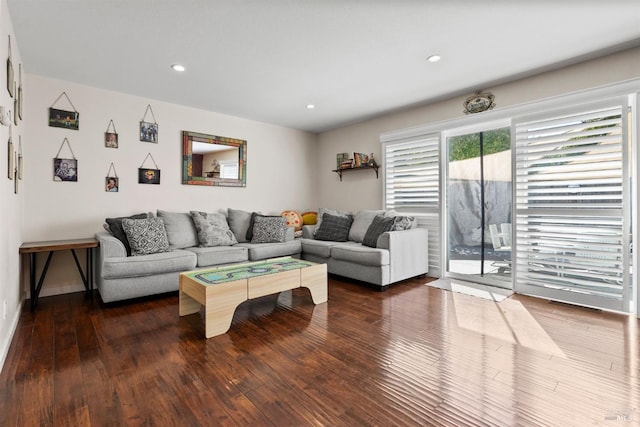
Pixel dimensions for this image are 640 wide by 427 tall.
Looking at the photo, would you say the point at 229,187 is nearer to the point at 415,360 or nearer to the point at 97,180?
the point at 97,180

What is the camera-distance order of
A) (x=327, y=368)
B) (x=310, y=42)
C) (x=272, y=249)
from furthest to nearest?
(x=272, y=249) < (x=310, y=42) < (x=327, y=368)

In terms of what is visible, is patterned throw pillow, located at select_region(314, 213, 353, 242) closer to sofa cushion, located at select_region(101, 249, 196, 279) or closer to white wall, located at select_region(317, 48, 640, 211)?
white wall, located at select_region(317, 48, 640, 211)

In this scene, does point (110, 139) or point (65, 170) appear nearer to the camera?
point (65, 170)

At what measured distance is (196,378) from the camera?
1.76 metres

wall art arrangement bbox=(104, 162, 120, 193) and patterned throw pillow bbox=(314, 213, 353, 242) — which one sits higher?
A: wall art arrangement bbox=(104, 162, 120, 193)

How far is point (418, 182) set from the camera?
14.5 feet

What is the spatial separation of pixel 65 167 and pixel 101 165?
0.34 metres

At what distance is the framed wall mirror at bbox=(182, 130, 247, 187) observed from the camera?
438 centimetres

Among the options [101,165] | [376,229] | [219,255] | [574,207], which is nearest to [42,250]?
[101,165]

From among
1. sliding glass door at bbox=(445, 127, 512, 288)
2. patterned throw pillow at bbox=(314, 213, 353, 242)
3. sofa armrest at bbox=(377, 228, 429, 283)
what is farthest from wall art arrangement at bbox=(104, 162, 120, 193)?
sliding glass door at bbox=(445, 127, 512, 288)

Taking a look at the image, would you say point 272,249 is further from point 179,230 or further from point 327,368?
point 327,368

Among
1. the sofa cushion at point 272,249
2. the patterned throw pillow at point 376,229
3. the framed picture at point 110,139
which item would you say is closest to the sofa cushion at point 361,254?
the patterned throw pillow at point 376,229

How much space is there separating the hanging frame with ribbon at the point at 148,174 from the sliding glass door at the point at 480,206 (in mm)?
3991

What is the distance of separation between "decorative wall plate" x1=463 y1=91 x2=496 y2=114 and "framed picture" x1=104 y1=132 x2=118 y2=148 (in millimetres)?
4426
